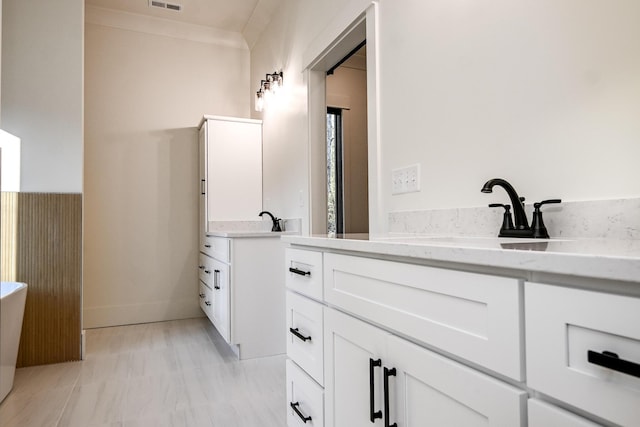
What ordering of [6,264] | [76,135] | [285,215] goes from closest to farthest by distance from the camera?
[6,264] < [76,135] < [285,215]

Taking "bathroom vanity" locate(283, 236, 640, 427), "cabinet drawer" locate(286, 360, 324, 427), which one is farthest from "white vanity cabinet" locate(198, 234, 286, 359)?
"bathroom vanity" locate(283, 236, 640, 427)

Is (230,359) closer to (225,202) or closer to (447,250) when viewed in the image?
(225,202)

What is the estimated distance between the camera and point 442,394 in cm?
73

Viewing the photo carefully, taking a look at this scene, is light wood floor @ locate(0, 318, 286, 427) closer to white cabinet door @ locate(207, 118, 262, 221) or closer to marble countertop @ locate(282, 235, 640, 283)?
white cabinet door @ locate(207, 118, 262, 221)

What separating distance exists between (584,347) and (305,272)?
88 cm

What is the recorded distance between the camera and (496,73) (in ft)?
4.05

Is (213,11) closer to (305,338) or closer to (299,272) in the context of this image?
(299,272)

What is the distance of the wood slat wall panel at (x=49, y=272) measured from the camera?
2412 millimetres

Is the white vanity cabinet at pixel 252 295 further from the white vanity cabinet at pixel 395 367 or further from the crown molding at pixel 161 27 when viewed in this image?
the crown molding at pixel 161 27

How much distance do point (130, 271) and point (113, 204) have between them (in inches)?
23.8

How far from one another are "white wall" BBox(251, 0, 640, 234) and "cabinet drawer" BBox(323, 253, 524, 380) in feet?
1.70

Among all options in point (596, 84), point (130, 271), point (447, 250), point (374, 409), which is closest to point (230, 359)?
point (130, 271)

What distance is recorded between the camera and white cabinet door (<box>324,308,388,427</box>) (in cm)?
91

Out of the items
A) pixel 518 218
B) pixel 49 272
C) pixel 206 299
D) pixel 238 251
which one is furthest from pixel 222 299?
pixel 518 218
